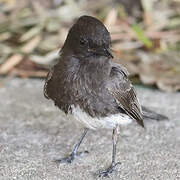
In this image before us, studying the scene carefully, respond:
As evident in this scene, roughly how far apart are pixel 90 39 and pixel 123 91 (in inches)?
22.6

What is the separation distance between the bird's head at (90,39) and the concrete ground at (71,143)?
0.95m

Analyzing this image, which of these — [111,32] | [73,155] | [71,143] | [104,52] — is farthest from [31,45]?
[104,52]

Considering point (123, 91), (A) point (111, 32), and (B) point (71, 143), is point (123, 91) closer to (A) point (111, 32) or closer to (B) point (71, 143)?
(B) point (71, 143)

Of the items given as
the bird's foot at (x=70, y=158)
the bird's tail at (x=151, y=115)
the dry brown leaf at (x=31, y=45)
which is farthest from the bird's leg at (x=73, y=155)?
the dry brown leaf at (x=31, y=45)

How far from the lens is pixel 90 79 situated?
3.72 metres

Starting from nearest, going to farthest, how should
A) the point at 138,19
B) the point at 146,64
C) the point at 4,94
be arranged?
the point at 4,94
the point at 146,64
the point at 138,19

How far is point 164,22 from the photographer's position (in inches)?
262

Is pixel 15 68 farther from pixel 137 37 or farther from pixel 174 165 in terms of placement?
pixel 174 165

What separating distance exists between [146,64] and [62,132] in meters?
1.76

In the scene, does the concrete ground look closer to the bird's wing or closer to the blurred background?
the bird's wing

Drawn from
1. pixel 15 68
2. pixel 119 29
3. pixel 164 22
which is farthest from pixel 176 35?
pixel 15 68

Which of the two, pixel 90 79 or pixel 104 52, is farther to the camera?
pixel 90 79

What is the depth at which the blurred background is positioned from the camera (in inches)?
230

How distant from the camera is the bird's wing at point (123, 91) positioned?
3830 mm
